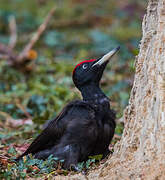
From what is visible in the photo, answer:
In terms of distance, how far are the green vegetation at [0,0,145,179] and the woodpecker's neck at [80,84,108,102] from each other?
453 millimetres

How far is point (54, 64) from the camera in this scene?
8773 mm

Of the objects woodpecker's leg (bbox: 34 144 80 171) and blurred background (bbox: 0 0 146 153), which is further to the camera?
blurred background (bbox: 0 0 146 153)

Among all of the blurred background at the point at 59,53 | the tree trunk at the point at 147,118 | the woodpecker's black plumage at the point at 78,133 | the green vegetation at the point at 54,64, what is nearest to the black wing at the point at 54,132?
the woodpecker's black plumage at the point at 78,133

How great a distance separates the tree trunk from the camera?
3.08m

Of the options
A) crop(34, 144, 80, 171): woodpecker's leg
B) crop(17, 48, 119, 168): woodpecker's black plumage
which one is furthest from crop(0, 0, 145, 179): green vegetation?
crop(17, 48, 119, 168): woodpecker's black plumage

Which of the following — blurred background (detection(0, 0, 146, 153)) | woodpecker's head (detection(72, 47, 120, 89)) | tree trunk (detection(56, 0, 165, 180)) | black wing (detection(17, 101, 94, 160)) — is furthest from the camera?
blurred background (detection(0, 0, 146, 153))

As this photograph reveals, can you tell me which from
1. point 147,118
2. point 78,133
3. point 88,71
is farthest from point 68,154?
point 147,118

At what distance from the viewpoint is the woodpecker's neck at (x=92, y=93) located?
477cm

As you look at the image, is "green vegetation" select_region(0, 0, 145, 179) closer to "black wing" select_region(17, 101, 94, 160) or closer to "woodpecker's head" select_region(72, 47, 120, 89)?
"black wing" select_region(17, 101, 94, 160)

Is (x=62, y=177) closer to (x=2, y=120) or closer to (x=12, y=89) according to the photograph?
(x=2, y=120)

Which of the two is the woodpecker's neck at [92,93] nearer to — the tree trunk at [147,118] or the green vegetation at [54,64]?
the green vegetation at [54,64]

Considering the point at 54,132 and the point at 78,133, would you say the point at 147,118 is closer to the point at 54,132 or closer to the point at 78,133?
the point at 78,133

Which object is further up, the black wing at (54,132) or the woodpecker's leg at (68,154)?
the black wing at (54,132)

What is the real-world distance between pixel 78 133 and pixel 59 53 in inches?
261
